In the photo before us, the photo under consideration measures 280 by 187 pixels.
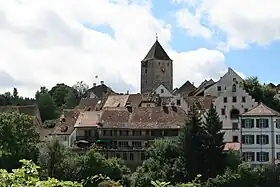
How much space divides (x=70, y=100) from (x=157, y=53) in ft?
63.8

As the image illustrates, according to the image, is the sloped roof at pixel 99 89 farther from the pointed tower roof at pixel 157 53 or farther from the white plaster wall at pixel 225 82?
the white plaster wall at pixel 225 82

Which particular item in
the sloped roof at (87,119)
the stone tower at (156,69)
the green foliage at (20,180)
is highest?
the stone tower at (156,69)

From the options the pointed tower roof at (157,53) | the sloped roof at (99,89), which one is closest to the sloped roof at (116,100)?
the sloped roof at (99,89)

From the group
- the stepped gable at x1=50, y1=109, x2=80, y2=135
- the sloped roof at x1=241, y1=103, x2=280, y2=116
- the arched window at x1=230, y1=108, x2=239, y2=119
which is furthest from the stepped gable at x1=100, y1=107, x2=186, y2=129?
the sloped roof at x1=241, y1=103, x2=280, y2=116

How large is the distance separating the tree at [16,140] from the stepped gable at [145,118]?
966cm

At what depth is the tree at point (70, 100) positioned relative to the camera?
→ 121 meters

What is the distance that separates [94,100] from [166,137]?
122 ft

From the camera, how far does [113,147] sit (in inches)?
2618

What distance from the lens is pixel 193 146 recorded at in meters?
55.7

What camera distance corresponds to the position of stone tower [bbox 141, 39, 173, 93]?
120m

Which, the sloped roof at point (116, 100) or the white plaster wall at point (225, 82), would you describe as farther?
the sloped roof at point (116, 100)

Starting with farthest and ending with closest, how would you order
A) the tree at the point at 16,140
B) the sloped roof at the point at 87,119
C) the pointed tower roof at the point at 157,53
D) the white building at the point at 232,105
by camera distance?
the pointed tower roof at the point at 157,53
the sloped roof at the point at 87,119
the white building at the point at 232,105
the tree at the point at 16,140

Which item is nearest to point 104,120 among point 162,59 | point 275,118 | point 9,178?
point 275,118

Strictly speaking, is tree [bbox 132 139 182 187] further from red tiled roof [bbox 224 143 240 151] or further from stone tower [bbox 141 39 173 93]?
stone tower [bbox 141 39 173 93]
